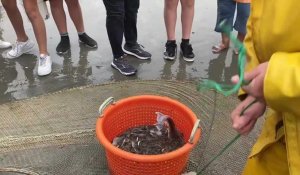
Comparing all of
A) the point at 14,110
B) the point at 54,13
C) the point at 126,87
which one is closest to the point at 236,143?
the point at 126,87

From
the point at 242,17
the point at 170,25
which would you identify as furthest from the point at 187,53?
the point at 242,17

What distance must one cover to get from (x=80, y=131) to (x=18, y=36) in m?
1.49

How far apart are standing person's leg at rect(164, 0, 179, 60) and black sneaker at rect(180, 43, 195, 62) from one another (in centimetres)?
8

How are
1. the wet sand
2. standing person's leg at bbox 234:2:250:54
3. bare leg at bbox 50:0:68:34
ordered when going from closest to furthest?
the wet sand → standing person's leg at bbox 234:2:250:54 → bare leg at bbox 50:0:68:34

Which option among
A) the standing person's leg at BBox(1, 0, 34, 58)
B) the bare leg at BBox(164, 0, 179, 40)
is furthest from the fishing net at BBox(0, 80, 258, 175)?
the standing person's leg at BBox(1, 0, 34, 58)

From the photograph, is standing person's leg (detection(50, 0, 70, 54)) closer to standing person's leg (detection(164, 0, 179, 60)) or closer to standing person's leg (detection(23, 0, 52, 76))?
standing person's leg (detection(23, 0, 52, 76))

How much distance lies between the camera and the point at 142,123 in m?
2.23

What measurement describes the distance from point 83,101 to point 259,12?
189 cm

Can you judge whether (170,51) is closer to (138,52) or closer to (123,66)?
(138,52)

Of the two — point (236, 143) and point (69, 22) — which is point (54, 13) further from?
point (236, 143)

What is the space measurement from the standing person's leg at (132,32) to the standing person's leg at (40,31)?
74 centimetres

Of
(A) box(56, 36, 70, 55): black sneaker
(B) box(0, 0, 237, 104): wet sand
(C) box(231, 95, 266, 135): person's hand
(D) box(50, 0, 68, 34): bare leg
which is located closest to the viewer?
(C) box(231, 95, 266, 135): person's hand

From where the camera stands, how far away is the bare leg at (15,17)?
130 inches

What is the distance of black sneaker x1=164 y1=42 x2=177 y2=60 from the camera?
136 inches
